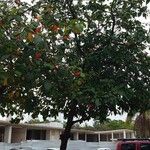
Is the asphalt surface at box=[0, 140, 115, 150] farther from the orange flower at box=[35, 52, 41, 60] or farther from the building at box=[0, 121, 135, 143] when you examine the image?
the orange flower at box=[35, 52, 41, 60]

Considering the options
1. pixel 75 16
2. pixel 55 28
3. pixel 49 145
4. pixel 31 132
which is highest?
pixel 75 16

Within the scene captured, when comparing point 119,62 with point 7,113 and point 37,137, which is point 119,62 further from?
point 37,137

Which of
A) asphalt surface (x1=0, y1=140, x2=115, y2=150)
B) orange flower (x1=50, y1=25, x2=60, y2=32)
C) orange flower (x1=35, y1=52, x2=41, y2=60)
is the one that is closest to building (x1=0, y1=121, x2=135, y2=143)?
asphalt surface (x1=0, y1=140, x2=115, y2=150)

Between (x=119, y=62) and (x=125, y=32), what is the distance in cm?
144

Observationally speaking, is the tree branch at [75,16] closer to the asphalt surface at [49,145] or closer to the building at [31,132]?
the asphalt surface at [49,145]

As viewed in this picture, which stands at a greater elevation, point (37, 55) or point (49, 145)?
point (37, 55)

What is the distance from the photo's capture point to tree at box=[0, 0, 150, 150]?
8.10 metres

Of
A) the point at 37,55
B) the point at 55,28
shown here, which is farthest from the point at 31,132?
the point at 55,28

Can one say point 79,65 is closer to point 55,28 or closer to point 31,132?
point 55,28

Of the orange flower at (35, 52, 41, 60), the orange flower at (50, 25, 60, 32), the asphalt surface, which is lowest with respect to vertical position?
the asphalt surface

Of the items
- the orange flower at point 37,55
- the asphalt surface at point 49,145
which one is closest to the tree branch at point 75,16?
the orange flower at point 37,55

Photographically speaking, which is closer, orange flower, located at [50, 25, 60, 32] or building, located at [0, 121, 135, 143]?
orange flower, located at [50, 25, 60, 32]

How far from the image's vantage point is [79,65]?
38.5 feet

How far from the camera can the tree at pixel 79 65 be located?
810cm
